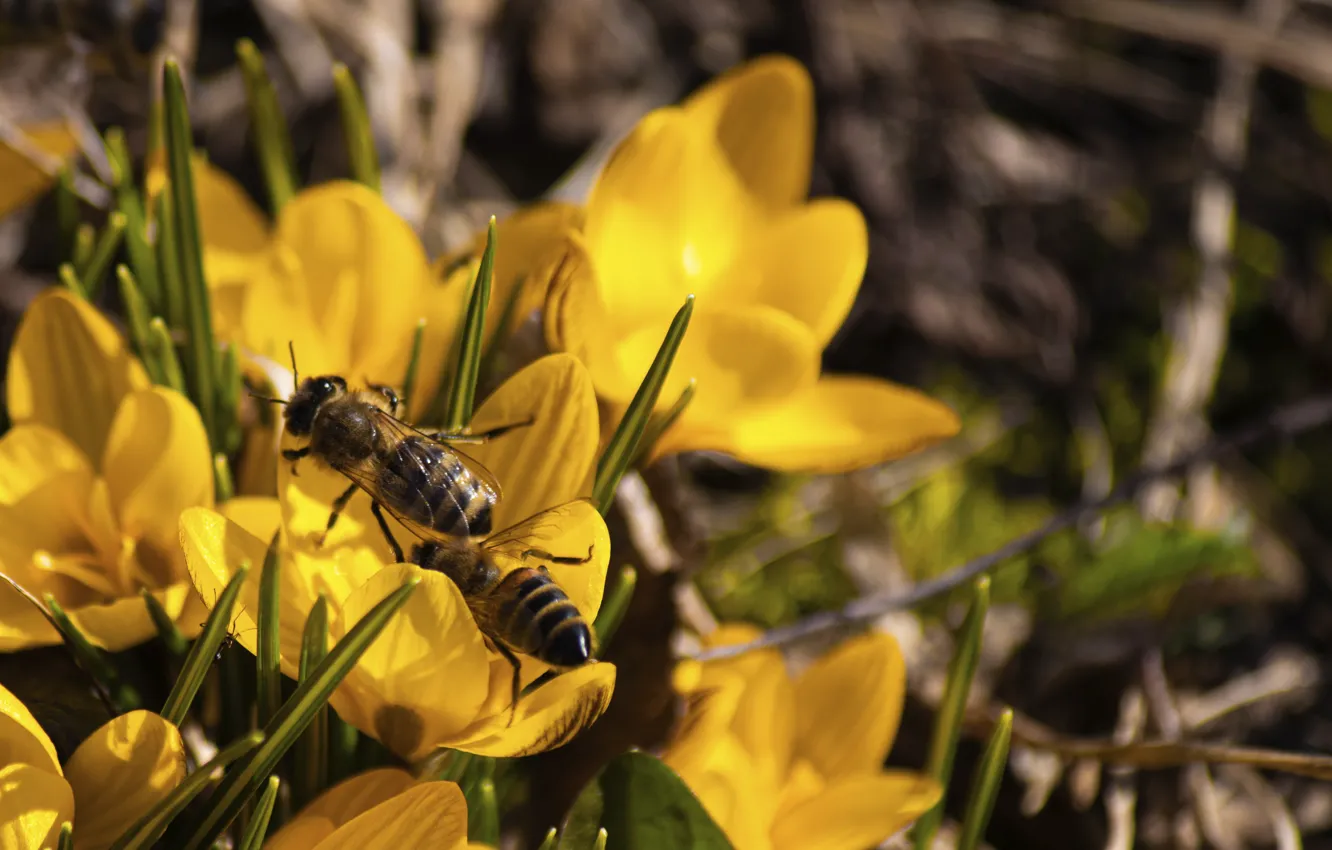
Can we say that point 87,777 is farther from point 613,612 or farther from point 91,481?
point 613,612

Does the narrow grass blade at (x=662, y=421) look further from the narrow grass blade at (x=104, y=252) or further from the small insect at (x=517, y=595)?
the narrow grass blade at (x=104, y=252)

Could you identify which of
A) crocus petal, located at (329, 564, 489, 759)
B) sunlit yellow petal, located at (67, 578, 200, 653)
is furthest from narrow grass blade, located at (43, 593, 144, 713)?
crocus petal, located at (329, 564, 489, 759)

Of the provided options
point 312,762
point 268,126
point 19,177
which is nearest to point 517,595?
point 312,762

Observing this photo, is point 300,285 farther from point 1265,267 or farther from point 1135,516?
point 1265,267

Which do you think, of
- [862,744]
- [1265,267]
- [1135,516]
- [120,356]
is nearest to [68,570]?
[120,356]

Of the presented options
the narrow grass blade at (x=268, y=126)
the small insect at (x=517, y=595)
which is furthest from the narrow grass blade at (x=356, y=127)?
the small insect at (x=517, y=595)
